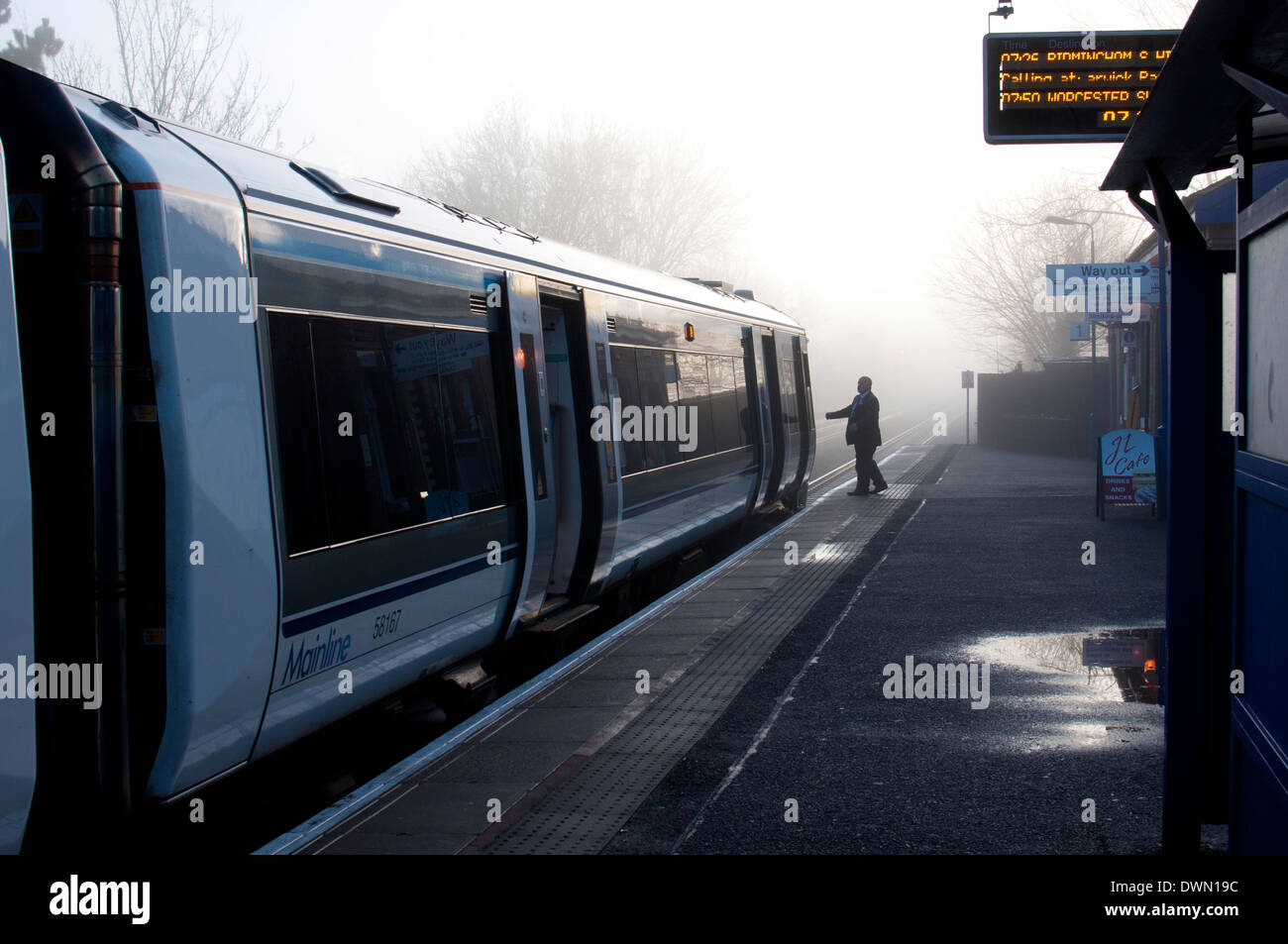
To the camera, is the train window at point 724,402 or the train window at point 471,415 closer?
the train window at point 471,415

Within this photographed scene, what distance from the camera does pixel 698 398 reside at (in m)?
12.0

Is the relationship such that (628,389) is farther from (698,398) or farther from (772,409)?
(772,409)

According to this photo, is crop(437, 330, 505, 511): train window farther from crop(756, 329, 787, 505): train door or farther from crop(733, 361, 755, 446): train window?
crop(756, 329, 787, 505): train door

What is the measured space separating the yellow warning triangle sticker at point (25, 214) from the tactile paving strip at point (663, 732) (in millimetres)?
2704

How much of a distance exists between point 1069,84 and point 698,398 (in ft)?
14.3

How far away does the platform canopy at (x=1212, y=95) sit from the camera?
282 cm

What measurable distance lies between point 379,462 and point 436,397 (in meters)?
0.78

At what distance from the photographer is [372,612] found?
18.0 ft

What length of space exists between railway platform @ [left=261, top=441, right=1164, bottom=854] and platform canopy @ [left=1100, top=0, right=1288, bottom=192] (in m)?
2.47

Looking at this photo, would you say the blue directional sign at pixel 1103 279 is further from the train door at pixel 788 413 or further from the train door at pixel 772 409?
the train door at pixel 772 409

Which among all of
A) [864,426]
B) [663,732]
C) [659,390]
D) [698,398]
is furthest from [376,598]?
[864,426]

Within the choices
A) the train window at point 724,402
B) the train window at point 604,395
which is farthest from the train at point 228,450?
the train window at point 724,402

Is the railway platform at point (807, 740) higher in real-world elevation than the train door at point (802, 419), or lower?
lower

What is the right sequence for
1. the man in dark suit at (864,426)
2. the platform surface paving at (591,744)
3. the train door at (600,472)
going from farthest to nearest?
1. the man in dark suit at (864,426)
2. the train door at (600,472)
3. the platform surface paving at (591,744)
